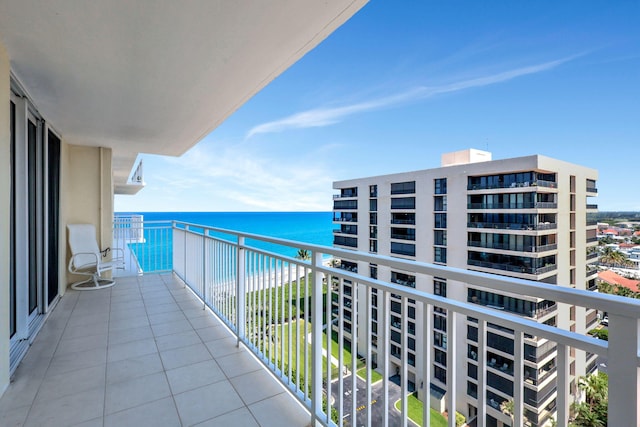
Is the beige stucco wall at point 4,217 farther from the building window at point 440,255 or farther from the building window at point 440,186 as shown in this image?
the building window at point 440,255

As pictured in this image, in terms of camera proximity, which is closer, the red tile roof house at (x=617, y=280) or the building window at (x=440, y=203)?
the red tile roof house at (x=617, y=280)

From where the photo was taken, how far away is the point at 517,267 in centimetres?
1328

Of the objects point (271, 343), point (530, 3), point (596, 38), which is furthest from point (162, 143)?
point (596, 38)

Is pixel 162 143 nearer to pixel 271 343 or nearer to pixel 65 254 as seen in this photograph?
pixel 65 254

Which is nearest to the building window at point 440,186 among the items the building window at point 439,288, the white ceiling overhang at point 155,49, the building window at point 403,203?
the building window at point 403,203

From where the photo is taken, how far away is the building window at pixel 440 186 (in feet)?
54.5

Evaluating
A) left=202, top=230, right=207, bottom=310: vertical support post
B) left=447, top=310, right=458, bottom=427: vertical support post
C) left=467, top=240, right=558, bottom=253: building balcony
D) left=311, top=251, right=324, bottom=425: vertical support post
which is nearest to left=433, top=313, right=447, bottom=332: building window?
left=447, top=310, right=458, bottom=427: vertical support post

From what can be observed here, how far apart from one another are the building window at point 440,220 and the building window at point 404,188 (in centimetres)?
205

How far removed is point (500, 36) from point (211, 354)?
63.4 feet

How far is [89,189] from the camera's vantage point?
205 inches

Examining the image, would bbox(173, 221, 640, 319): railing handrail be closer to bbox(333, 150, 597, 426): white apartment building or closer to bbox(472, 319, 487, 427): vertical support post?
bbox(472, 319, 487, 427): vertical support post

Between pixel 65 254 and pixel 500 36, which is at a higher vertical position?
pixel 500 36

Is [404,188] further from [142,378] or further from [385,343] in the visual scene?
[385,343]

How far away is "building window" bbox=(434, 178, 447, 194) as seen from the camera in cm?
1661
